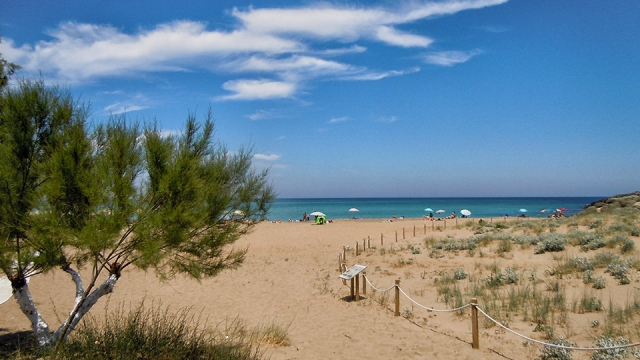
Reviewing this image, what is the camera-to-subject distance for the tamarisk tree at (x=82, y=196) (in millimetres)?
5773

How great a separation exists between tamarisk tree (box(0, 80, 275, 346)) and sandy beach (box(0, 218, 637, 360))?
1495 mm

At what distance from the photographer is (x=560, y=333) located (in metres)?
8.38

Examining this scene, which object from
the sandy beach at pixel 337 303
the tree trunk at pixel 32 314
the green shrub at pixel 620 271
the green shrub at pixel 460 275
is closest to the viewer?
the tree trunk at pixel 32 314

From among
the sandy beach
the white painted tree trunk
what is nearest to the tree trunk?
the white painted tree trunk

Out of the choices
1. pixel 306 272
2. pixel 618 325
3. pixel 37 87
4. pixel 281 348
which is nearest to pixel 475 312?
pixel 618 325

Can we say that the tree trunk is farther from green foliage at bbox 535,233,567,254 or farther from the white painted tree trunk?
green foliage at bbox 535,233,567,254

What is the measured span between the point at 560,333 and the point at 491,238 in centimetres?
1243

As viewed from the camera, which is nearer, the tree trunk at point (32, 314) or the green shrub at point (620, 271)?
the tree trunk at point (32, 314)

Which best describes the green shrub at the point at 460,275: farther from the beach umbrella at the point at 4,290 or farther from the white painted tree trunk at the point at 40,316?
the beach umbrella at the point at 4,290

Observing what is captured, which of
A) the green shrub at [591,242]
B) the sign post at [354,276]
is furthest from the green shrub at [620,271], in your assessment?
the sign post at [354,276]

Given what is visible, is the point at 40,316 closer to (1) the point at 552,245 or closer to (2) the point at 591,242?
(1) the point at 552,245

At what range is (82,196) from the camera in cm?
598

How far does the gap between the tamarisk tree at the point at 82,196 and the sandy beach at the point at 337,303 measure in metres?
1.49

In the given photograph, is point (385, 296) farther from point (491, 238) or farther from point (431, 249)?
point (491, 238)
